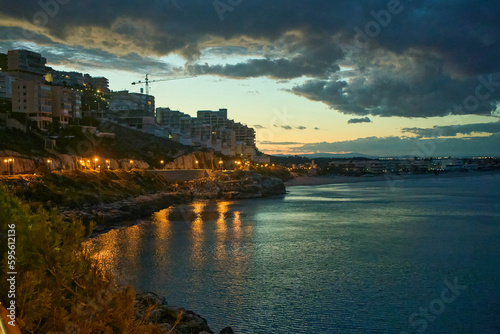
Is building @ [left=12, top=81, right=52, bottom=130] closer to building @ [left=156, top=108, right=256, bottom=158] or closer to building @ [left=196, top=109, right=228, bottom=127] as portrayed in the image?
building @ [left=156, top=108, right=256, bottom=158]

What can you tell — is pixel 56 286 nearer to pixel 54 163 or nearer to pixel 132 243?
pixel 132 243

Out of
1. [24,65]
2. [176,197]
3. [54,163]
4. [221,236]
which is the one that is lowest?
[221,236]

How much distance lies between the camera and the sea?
18391 mm

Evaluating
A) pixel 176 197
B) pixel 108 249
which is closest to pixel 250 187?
pixel 176 197

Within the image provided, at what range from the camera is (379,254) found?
30.9 metres

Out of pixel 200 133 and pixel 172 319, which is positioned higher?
pixel 200 133

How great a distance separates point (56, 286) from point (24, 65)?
10633 cm

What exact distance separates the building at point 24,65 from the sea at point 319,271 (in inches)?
2857

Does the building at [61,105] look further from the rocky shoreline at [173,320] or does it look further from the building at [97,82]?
the rocky shoreline at [173,320]

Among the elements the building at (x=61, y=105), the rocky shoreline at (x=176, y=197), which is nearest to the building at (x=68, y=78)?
the building at (x=61, y=105)

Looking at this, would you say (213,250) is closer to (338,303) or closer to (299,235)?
(299,235)

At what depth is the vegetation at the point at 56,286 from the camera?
321 inches

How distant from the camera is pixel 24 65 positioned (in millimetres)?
98312

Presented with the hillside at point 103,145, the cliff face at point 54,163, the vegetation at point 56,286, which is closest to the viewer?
the vegetation at point 56,286
